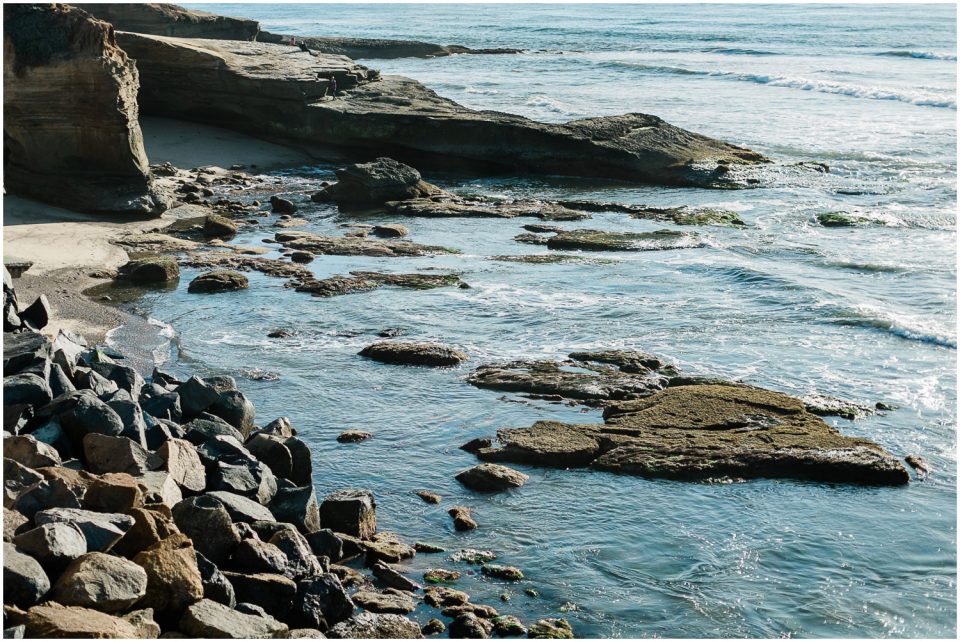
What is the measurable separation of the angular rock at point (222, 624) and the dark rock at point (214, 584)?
129 mm

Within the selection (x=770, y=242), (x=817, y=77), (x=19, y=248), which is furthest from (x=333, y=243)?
(x=817, y=77)

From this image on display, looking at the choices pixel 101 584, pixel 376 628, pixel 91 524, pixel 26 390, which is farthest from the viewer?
pixel 26 390

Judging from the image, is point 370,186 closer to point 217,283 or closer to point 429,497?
point 217,283

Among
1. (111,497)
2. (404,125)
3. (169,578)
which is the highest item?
(404,125)

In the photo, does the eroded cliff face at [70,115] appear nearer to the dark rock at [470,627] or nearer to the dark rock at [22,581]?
the dark rock at [470,627]

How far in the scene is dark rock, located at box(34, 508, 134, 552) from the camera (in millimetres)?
6223

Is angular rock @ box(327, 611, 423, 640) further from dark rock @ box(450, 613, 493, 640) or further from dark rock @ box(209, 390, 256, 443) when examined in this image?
dark rock @ box(209, 390, 256, 443)

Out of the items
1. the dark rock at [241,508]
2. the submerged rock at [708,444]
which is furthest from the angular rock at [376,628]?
the submerged rock at [708,444]

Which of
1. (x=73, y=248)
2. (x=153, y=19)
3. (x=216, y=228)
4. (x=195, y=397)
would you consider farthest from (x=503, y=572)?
(x=153, y=19)

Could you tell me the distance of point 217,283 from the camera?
647 inches

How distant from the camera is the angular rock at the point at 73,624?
5289mm

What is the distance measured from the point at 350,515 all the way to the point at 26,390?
2.79m

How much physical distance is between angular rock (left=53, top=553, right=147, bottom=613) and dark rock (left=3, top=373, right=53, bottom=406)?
9.51 feet

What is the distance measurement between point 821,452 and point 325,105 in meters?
22.1
